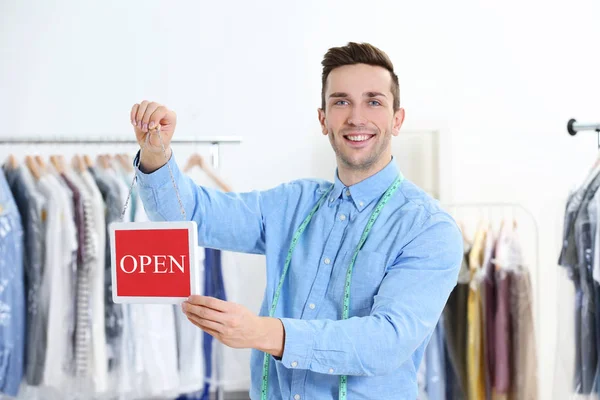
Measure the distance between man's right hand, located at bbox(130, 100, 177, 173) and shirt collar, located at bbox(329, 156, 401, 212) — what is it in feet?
1.27

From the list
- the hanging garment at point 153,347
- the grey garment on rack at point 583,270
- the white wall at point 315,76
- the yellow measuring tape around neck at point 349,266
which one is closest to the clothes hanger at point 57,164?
the hanging garment at point 153,347

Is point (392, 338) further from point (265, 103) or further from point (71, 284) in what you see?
point (265, 103)

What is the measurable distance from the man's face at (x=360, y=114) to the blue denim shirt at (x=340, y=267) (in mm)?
57

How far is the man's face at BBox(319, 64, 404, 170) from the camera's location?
154 cm

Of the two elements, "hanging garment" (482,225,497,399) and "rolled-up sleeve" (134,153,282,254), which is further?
"hanging garment" (482,225,497,399)

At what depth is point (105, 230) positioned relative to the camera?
2.68 metres

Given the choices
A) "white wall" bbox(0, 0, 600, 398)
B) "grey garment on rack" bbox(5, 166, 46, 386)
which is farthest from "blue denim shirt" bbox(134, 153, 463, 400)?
"white wall" bbox(0, 0, 600, 398)

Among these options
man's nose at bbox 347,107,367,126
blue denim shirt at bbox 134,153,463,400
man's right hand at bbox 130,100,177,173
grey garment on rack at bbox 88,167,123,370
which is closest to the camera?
blue denim shirt at bbox 134,153,463,400

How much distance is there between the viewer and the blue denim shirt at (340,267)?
4.12 feet

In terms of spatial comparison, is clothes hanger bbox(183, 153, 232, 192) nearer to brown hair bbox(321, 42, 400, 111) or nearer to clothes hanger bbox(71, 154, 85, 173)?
clothes hanger bbox(71, 154, 85, 173)

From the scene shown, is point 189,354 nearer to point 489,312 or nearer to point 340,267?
point 489,312

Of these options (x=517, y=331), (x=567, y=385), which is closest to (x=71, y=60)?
(x=517, y=331)

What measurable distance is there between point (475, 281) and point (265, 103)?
150cm

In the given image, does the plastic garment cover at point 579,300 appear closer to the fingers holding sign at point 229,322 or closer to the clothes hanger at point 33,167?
the fingers holding sign at point 229,322
